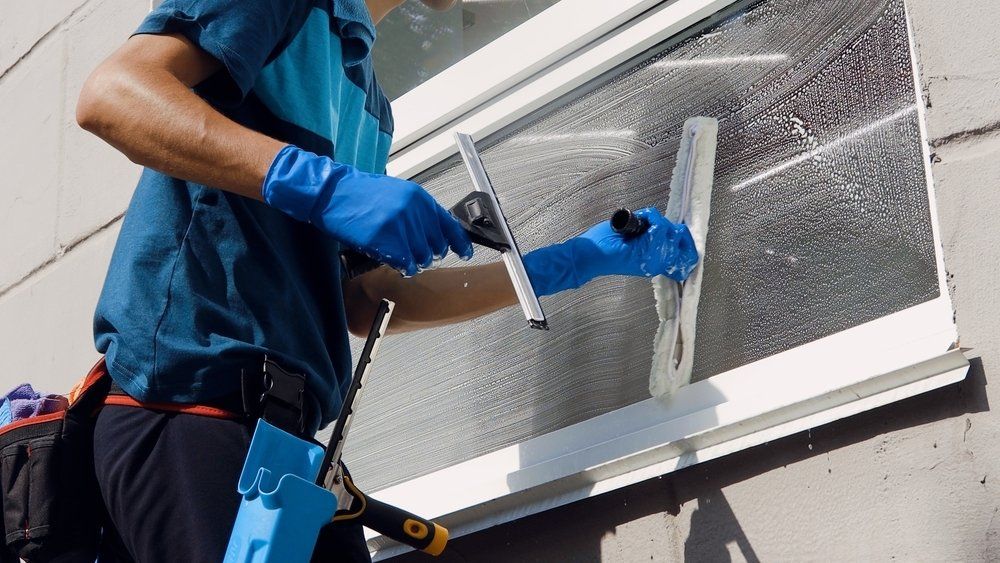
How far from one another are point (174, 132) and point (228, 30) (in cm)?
16

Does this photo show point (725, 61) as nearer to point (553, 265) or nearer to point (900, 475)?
point (553, 265)

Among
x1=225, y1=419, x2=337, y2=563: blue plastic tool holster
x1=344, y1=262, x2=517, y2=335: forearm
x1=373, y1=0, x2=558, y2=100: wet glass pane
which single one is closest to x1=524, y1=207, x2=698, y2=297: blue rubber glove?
x1=344, y1=262, x2=517, y2=335: forearm

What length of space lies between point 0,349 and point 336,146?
1.70 meters

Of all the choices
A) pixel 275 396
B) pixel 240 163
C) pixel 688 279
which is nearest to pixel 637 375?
pixel 688 279

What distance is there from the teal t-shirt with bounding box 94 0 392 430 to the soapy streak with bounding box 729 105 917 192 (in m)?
0.64

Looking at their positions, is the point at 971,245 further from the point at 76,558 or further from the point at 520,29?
the point at 76,558

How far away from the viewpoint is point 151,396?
4.26ft

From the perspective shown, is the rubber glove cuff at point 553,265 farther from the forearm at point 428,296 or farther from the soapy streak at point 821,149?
the soapy streak at point 821,149

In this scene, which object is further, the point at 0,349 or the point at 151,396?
the point at 0,349

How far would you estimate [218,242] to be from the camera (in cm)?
136

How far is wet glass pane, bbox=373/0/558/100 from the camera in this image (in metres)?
2.40

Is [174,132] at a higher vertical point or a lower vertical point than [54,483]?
higher

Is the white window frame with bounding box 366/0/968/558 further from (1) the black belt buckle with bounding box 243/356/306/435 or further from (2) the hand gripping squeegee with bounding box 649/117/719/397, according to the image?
(1) the black belt buckle with bounding box 243/356/306/435

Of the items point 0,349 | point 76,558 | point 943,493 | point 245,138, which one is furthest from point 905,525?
point 0,349
